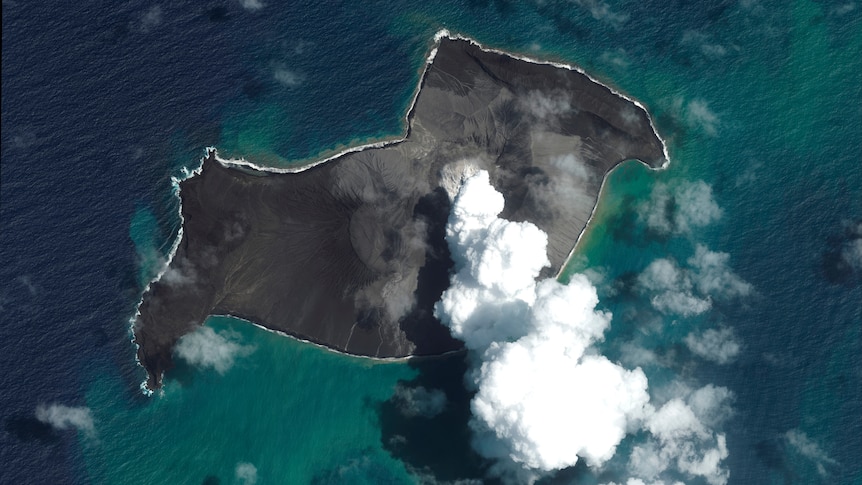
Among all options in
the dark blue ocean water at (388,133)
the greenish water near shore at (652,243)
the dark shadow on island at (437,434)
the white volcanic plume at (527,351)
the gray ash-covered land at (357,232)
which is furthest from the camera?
the dark blue ocean water at (388,133)

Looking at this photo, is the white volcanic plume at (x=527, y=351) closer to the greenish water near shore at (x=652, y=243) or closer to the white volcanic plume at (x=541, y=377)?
the white volcanic plume at (x=541, y=377)

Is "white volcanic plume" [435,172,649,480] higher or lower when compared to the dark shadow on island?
higher

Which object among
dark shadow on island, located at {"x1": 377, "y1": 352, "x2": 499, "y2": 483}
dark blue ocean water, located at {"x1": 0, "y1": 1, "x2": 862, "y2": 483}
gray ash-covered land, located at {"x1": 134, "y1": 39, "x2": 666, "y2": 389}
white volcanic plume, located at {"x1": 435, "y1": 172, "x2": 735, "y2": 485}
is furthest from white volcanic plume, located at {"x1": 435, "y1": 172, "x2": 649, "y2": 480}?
dark blue ocean water, located at {"x1": 0, "y1": 1, "x2": 862, "y2": 483}

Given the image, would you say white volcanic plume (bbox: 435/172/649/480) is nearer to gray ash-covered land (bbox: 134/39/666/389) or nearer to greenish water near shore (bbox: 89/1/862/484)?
gray ash-covered land (bbox: 134/39/666/389)

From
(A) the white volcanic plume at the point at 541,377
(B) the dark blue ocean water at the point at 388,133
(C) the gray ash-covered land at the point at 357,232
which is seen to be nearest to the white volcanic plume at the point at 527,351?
(A) the white volcanic plume at the point at 541,377

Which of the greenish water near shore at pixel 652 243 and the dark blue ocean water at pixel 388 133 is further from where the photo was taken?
the dark blue ocean water at pixel 388 133

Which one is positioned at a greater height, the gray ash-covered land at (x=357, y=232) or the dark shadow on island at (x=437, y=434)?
the gray ash-covered land at (x=357, y=232)

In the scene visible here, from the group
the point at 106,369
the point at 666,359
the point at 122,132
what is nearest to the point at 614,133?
the point at 666,359
